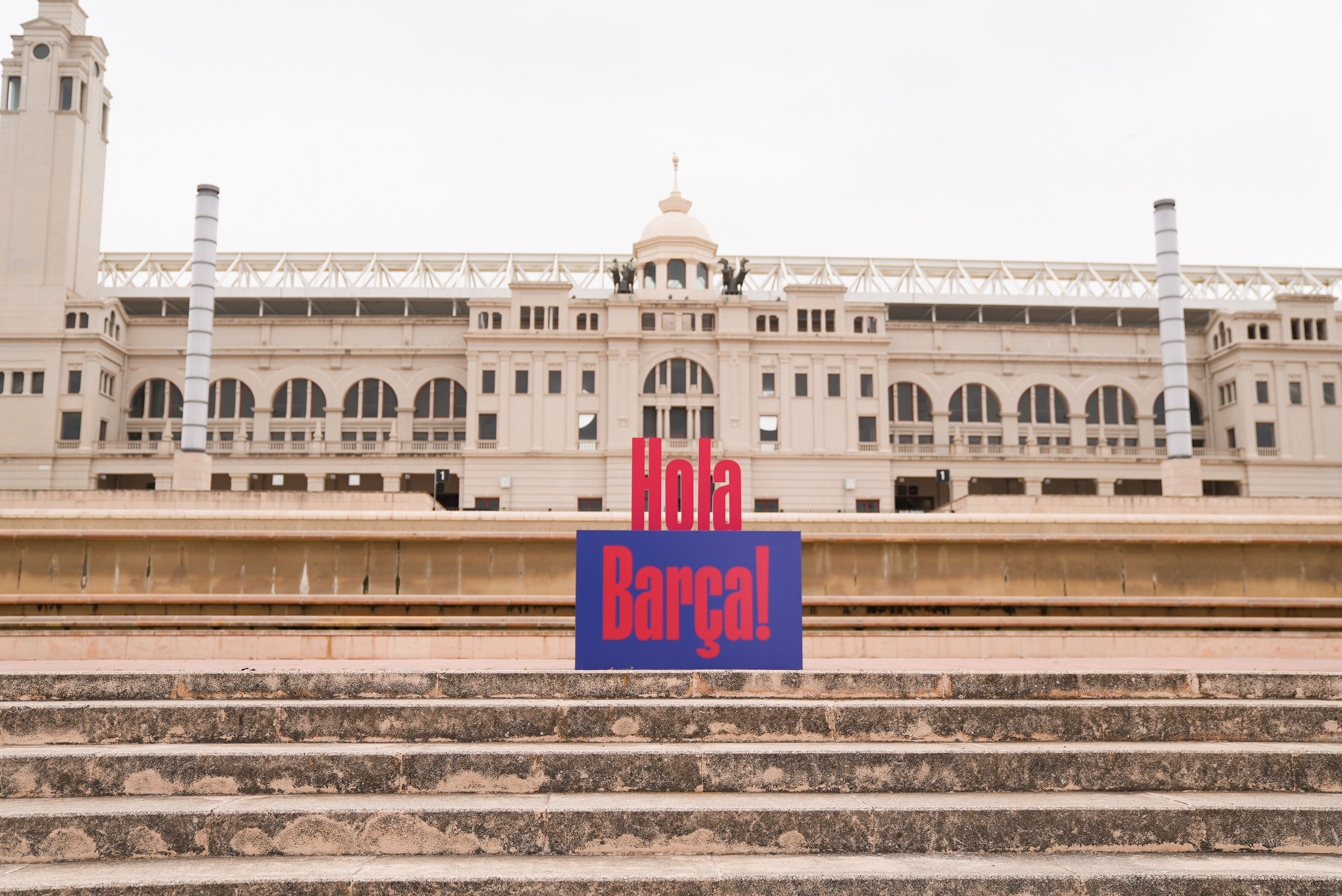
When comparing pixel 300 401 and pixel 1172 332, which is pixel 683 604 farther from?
pixel 300 401

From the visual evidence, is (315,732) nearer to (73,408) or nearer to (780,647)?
(780,647)

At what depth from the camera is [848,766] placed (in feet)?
25.7

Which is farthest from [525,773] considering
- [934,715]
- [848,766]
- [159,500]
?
[159,500]

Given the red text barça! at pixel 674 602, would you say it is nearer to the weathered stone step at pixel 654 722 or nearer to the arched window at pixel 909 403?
the weathered stone step at pixel 654 722

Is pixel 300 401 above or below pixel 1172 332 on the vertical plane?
below

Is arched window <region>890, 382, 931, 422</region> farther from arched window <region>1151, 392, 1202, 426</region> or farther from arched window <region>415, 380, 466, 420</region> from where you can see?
arched window <region>415, 380, 466, 420</region>

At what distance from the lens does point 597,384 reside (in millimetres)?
56000

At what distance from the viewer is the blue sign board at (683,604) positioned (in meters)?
10.5

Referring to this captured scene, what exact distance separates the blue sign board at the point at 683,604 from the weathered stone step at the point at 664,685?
0.82m

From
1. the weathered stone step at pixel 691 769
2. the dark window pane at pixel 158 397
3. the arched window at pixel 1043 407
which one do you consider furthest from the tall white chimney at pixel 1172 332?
the dark window pane at pixel 158 397

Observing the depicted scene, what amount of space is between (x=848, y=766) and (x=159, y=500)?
107 ft

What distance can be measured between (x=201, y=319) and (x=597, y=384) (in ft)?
68.8

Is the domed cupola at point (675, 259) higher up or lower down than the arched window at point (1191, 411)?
higher up

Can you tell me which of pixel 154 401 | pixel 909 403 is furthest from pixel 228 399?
pixel 909 403
